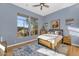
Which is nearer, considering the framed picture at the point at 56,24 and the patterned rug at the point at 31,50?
the patterned rug at the point at 31,50

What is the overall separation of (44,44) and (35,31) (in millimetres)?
331

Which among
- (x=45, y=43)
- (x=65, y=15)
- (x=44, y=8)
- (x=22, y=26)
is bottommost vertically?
(x=45, y=43)

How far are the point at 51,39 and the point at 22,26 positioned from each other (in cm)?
66

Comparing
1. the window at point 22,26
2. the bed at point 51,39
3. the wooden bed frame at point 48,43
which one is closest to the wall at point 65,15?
the bed at point 51,39

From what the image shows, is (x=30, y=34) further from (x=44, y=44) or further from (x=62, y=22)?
(x=62, y=22)

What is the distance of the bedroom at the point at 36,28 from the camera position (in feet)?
6.09

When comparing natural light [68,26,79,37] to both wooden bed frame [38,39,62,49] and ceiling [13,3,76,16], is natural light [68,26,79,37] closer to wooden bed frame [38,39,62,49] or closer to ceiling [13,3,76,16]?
wooden bed frame [38,39,62,49]

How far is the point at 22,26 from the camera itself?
6.35 ft

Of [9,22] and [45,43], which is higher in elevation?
[9,22]

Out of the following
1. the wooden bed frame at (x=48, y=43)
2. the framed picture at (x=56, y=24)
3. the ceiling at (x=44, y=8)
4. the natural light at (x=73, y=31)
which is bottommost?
the wooden bed frame at (x=48, y=43)

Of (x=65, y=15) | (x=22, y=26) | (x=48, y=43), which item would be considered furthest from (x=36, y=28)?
(x=65, y=15)

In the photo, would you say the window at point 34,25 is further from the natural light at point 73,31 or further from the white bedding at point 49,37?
the natural light at point 73,31

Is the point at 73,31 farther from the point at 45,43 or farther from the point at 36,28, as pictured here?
→ the point at 36,28

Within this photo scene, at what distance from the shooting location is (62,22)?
1.97 meters
